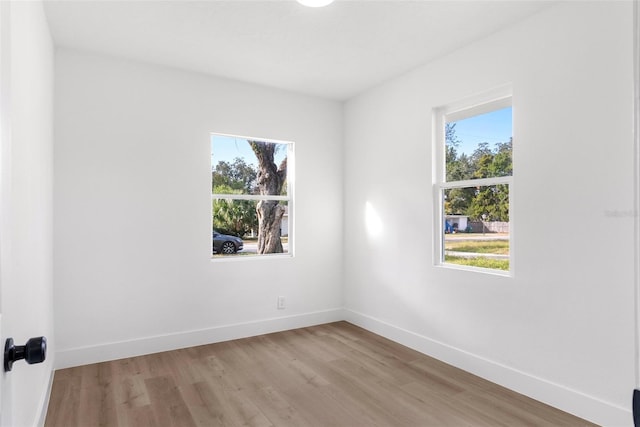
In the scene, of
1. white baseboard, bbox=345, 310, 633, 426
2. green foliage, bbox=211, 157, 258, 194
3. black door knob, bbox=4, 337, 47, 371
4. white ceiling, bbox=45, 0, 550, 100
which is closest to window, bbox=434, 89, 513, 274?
white ceiling, bbox=45, 0, 550, 100

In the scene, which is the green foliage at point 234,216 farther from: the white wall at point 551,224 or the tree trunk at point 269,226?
the white wall at point 551,224

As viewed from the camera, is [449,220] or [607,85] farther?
[449,220]

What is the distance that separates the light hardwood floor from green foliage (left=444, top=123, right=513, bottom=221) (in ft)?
4.30

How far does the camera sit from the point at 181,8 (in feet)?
8.36

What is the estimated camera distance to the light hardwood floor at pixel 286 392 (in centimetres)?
235

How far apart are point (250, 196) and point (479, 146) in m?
2.28

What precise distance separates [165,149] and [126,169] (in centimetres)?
38

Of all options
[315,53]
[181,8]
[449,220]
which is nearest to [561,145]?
[449,220]

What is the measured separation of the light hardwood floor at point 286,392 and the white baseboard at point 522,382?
0.06 meters

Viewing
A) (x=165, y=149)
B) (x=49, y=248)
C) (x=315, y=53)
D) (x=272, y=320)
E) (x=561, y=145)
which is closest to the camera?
(x=561, y=145)

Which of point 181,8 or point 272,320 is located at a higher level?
point 181,8

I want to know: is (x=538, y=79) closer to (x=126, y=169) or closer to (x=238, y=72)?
(x=238, y=72)

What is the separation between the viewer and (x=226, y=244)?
3.91 meters

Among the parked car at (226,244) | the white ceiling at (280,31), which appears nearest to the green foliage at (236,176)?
Result: the parked car at (226,244)
